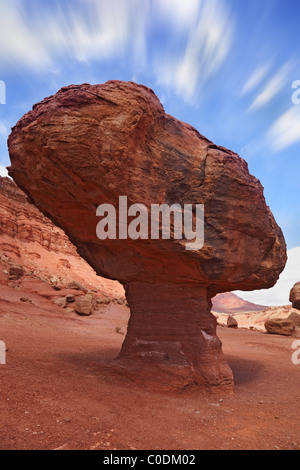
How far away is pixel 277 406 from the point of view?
5.97 meters

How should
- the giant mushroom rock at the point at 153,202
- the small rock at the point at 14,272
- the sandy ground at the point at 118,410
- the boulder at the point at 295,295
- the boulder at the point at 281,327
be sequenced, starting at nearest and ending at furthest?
1. the sandy ground at the point at 118,410
2. the giant mushroom rock at the point at 153,202
3. the boulder at the point at 281,327
4. the small rock at the point at 14,272
5. the boulder at the point at 295,295

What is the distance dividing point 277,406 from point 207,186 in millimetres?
4739

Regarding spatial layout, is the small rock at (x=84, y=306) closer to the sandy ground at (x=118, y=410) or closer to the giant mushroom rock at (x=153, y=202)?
the sandy ground at (x=118, y=410)

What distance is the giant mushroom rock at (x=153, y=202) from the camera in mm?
5434

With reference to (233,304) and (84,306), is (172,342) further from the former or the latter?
(233,304)

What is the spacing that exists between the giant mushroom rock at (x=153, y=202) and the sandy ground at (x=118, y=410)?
81 cm

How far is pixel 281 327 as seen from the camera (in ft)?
62.6

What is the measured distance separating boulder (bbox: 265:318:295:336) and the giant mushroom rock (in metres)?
13.0

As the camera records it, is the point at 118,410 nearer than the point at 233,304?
Yes

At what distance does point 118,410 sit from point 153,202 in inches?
144

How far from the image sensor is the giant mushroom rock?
5.43m

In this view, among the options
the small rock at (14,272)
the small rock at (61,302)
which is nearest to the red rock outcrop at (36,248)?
the small rock at (14,272)

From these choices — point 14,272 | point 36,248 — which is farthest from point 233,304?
point 14,272

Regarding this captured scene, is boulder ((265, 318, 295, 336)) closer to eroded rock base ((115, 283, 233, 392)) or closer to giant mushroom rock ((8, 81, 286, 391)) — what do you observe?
giant mushroom rock ((8, 81, 286, 391))
